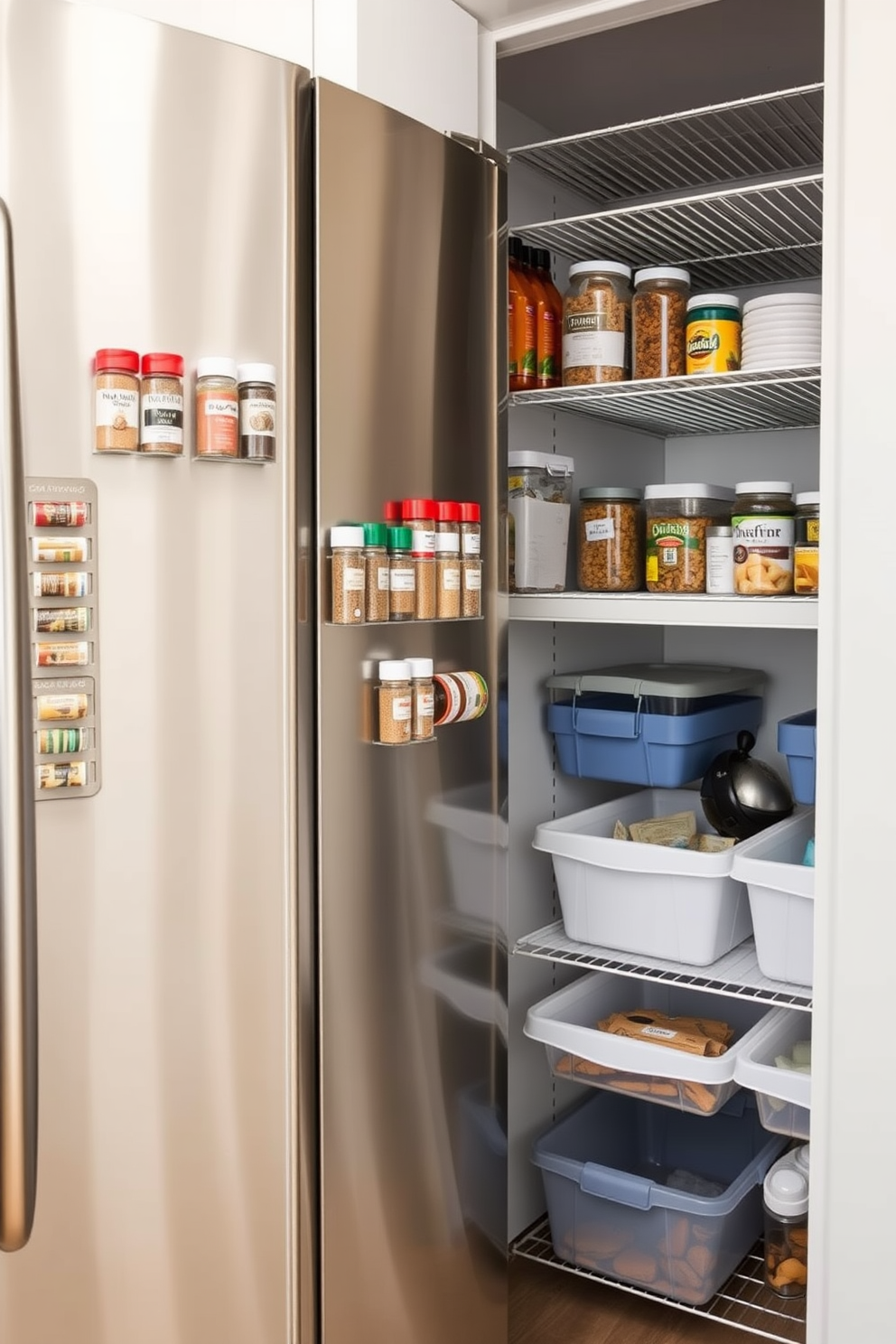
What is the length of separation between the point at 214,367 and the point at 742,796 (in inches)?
49.8

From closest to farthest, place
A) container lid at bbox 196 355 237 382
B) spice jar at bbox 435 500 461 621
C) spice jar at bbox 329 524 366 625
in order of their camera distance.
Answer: container lid at bbox 196 355 237 382 < spice jar at bbox 329 524 366 625 < spice jar at bbox 435 500 461 621

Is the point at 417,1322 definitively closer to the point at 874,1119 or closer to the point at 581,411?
the point at 874,1119

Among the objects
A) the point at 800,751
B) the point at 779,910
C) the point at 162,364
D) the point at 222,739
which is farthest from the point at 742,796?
the point at 162,364

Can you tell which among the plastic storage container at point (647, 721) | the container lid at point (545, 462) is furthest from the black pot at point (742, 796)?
the container lid at point (545, 462)

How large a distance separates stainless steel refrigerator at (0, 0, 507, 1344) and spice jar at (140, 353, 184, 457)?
0.03 metres

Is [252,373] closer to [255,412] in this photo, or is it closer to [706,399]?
[255,412]

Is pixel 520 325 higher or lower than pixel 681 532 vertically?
higher

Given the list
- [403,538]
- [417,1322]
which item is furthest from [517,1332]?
[403,538]

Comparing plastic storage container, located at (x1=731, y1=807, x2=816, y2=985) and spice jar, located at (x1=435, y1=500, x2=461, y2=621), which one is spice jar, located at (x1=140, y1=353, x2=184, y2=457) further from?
plastic storage container, located at (x1=731, y1=807, x2=816, y2=985)

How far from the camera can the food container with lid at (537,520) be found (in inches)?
79.8

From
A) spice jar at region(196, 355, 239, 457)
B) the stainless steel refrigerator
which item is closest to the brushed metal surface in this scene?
the stainless steel refrigerator

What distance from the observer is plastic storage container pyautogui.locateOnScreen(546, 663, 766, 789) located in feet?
7.16

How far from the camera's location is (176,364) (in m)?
1.36

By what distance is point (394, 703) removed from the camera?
5.18 ft
